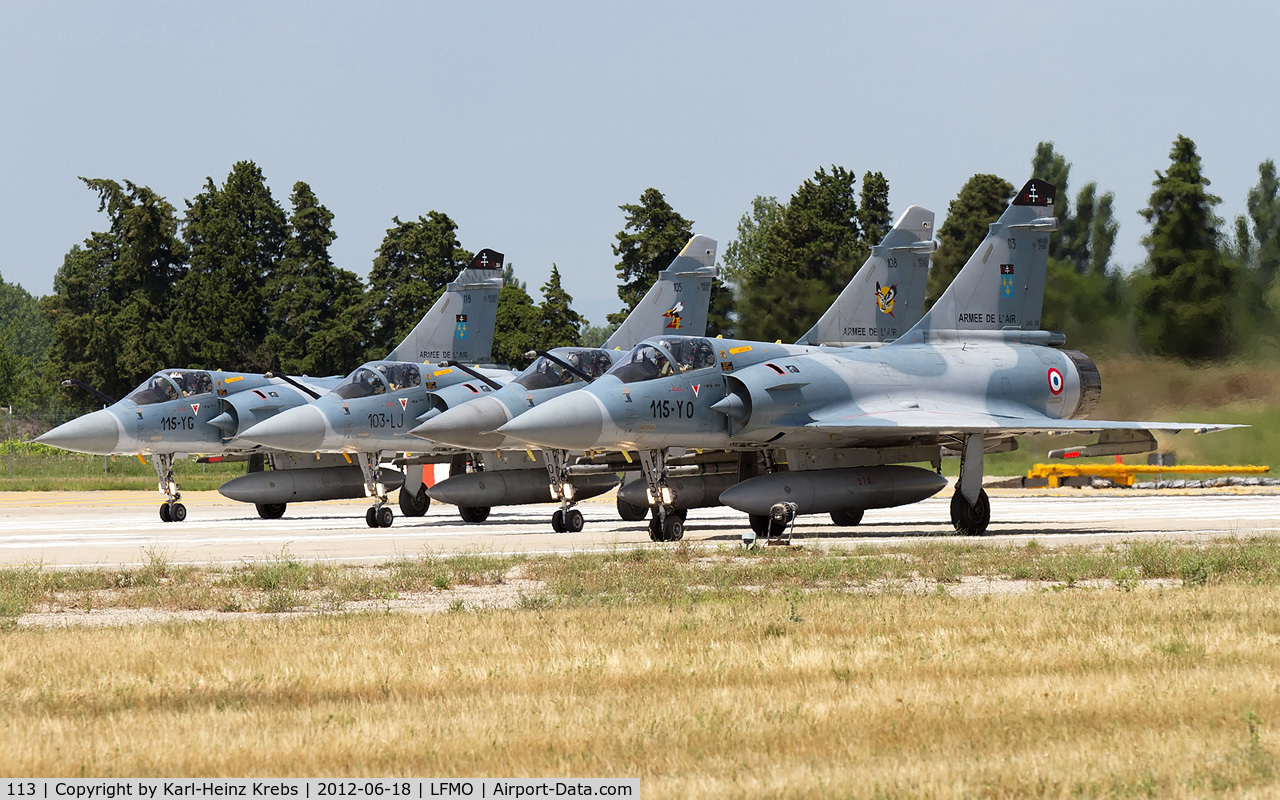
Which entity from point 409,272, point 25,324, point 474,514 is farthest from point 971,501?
point 25,324

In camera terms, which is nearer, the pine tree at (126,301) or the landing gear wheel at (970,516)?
the landing gear wheel at (970,516)

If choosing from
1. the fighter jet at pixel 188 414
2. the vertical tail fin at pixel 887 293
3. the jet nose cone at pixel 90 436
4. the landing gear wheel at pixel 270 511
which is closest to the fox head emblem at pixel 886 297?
the vertical tail fin at pixel 887 293

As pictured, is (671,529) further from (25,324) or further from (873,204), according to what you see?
(25,324)

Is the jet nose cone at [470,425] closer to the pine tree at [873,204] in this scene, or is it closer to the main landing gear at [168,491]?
the main landing gear at [168,491]


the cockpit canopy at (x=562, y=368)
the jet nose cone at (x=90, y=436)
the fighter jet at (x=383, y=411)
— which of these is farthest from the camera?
the jet nose cone at (x=90, y=436)

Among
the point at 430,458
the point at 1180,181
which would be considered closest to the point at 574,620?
the point at 430,458

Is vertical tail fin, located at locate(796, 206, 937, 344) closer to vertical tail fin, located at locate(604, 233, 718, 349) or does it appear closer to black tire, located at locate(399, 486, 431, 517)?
vertical tail fin, located at locate(604, 233, 718, 349)

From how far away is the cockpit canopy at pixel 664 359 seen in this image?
698 inches

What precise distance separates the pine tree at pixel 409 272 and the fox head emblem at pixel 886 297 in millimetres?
35945

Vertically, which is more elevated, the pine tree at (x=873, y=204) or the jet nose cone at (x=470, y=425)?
the pine tree at (x=873, y=204)

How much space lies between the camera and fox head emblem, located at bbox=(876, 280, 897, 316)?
22047 mm

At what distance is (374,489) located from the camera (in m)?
24.8

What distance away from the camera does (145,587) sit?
1159 centimetres

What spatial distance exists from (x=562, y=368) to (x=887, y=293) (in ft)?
17.0
